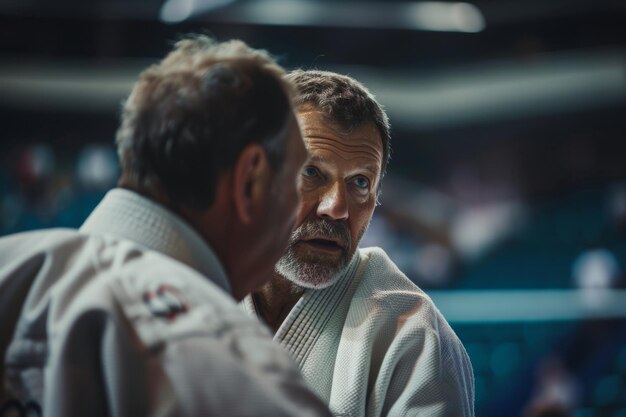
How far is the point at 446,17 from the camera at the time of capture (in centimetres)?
690

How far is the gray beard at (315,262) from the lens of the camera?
151 centimetres

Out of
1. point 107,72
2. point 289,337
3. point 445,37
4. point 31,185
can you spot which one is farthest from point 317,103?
point 445,37

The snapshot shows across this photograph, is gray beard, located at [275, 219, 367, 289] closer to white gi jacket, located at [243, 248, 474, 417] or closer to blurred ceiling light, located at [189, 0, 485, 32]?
white gi jacket, located at [243, 248, 474, 417]

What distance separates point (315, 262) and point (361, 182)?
0.19 m

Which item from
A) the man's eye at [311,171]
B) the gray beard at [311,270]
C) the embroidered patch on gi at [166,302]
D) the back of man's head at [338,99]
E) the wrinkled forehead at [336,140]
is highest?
the back of man's head at [338,99]

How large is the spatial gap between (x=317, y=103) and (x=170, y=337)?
2.89 ft

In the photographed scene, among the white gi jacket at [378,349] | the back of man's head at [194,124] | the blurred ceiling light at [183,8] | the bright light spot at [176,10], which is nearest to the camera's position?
the back of man's head at [194,124]

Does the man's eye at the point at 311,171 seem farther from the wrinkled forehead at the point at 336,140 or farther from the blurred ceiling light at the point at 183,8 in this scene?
the blurred ceiling light at the point at 183,8

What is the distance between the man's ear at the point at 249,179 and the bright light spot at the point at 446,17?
591cm

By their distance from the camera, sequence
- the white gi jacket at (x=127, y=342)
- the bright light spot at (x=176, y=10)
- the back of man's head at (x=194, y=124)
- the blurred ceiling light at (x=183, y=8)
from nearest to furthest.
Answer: the white gi jacket at (x=127, y=342) < the back of man's head at (x=194, y=124) < the blurred ceiling light at (x=183, y=8) < the bright light spot at (x=176, y=10)

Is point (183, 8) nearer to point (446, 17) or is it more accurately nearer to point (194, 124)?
point (446, 17)

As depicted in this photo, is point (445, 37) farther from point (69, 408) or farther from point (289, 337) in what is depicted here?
point (69, 408)

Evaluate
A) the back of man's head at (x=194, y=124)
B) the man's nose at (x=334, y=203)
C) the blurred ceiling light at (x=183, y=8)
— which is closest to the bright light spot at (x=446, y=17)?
the blurred ceiling light at (x=183, y=8)

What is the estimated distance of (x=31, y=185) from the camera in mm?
6355
